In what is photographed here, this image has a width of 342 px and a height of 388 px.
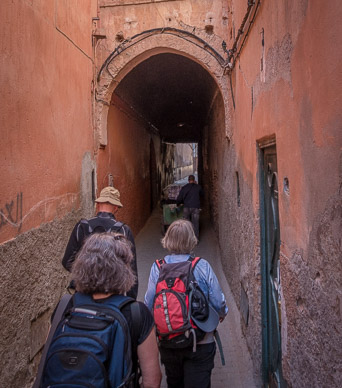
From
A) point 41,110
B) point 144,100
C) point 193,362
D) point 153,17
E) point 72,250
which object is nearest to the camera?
point 193,362

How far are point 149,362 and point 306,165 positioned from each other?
1175 mm

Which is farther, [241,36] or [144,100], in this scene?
[144,100]

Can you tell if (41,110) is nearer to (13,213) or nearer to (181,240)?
(13,213)

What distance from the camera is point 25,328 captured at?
3.04 meters

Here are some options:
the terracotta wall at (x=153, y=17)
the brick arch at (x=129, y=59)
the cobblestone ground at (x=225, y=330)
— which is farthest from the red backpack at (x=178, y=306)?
the terracotta wall at (x=153, y=17)

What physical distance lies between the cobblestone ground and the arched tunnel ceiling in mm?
3163

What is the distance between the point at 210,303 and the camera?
2.30 m

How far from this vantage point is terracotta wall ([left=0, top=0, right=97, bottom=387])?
2785mm

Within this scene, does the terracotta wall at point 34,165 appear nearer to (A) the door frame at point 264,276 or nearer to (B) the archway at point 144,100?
(B) the archway at point 144,100

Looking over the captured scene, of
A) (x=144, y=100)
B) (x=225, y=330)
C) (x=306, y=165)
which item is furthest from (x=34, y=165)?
(x=144, y=100)

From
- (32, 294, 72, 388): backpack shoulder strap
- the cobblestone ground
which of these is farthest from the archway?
(32, 294, 72, 388): backpack shoulder strap

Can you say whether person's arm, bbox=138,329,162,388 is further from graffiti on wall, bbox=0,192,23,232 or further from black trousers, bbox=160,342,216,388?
graffiti on wall, bbox=0,192,23,232

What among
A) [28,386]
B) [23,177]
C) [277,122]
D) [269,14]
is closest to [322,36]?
[277,122]

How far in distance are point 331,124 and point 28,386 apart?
10.1ft
